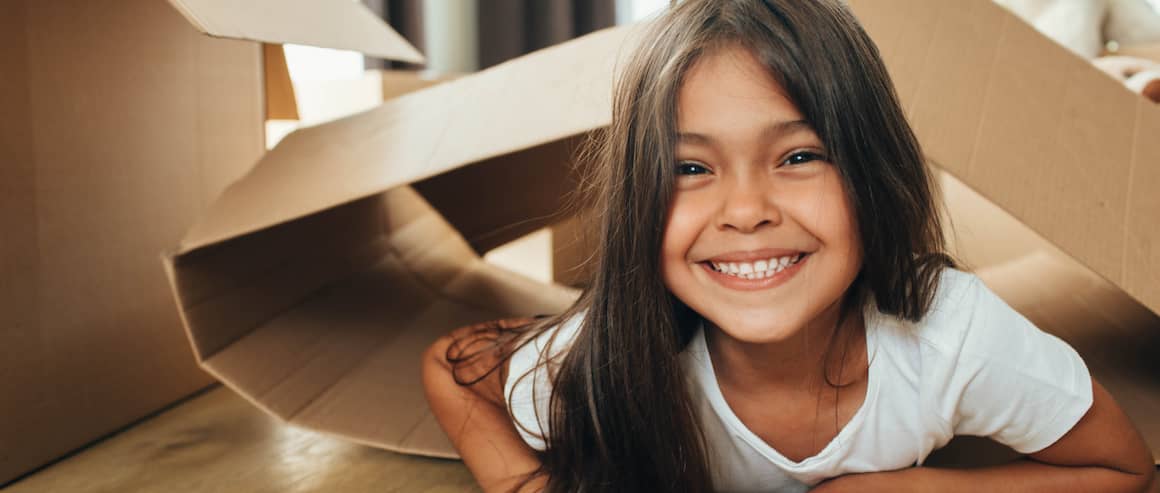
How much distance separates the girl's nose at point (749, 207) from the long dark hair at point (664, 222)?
0.13 feet

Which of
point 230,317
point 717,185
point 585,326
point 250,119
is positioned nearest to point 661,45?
point 717,185

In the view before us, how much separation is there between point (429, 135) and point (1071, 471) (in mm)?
492

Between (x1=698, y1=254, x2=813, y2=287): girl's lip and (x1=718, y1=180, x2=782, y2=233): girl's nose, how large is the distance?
0.03m

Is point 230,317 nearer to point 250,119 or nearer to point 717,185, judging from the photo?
point 250,119

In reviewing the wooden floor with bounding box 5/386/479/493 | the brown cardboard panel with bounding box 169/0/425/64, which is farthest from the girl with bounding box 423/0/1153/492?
the brown cardboard panel with bounding box 169/0/425/64

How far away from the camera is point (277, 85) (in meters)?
1.03

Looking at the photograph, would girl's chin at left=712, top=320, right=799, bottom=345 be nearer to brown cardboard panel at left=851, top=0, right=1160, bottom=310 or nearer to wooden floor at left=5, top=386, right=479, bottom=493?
brown cardboard panel at left=851, top=0, right=1160, bottom=310

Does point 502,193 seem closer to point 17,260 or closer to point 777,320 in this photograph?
point 17,260

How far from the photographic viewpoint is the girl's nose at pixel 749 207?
51cm

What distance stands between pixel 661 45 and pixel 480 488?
38 cm

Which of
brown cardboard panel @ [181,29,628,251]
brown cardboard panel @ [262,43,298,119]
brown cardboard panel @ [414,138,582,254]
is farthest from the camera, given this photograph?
brown cardboard panel @ [414,138,582,254]

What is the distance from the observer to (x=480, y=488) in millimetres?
724

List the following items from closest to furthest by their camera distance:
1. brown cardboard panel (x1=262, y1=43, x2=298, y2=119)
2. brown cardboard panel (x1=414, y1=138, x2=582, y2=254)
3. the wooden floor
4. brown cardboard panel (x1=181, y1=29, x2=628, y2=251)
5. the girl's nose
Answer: the girl's nose
brown cardboard panel (x1=181, y1=29, x2=628, y2=251)
the wooden floor
brown cardboard panel (x1=262, y1=43, x2=298, y2=119)
brown cardboard panel (x1=414, y1=138, x2=582, y2=254)

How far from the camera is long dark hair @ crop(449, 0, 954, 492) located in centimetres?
52
